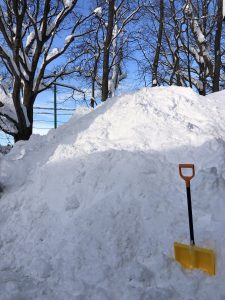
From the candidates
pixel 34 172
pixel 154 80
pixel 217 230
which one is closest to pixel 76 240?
pixel 217 230

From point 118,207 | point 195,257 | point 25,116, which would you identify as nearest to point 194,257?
point 195,257

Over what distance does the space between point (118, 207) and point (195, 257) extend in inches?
47.2

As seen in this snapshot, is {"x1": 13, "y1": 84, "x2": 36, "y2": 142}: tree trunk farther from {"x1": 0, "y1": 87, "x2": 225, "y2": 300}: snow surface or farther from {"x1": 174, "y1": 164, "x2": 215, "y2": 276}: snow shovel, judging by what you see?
{"x1": 174, "y1": 164, "x2": 215, "y2": 276}: snow shovel

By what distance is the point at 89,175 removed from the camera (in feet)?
17.9

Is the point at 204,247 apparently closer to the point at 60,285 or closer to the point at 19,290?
the point at 60,285

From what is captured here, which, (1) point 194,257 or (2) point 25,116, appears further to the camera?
(2) point 25,116

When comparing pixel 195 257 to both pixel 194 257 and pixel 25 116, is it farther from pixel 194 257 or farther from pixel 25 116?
pixel 25 116

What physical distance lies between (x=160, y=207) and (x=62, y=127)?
11.9 feet

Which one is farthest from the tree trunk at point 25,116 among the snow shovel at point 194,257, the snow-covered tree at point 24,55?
the snow shovel at point 194,257

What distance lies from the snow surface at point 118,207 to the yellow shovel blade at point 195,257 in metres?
0.08

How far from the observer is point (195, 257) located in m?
3.96

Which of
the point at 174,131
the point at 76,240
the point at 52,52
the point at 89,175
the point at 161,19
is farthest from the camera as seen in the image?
the point at 161,19

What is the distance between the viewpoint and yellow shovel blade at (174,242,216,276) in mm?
3867

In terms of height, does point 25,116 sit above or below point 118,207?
above
